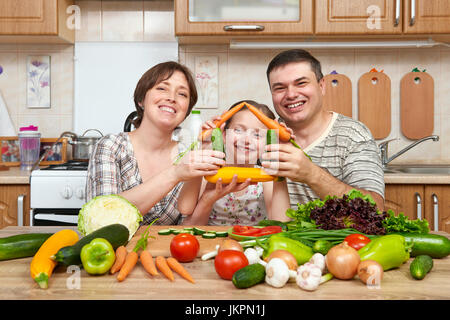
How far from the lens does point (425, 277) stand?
98cm

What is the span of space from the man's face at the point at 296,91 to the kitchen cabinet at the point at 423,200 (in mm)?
764

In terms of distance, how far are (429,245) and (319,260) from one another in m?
0.35

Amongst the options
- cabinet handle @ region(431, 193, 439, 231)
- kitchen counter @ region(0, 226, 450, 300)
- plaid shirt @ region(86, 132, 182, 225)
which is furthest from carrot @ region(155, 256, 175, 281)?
cabinet handle @ region(431, 193, 439, 231)

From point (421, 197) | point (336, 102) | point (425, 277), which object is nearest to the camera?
point (425, 277)

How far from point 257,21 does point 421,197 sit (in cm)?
138

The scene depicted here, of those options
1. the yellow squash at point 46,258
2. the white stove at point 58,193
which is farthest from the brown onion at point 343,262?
the white stove at point 58,193

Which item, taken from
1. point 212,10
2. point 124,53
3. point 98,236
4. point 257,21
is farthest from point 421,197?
point 124,53

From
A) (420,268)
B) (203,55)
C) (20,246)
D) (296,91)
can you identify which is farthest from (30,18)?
(420,268)

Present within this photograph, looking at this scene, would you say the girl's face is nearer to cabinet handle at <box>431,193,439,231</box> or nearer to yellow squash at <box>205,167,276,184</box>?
yellow squash at <box>205,167,276,184</box>

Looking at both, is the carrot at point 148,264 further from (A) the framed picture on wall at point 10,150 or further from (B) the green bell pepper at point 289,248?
(A) the framed picture on wall at point 10,150

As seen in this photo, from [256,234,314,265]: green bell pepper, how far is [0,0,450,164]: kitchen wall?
2054 millimetres

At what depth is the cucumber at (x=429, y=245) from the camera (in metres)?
1.12
